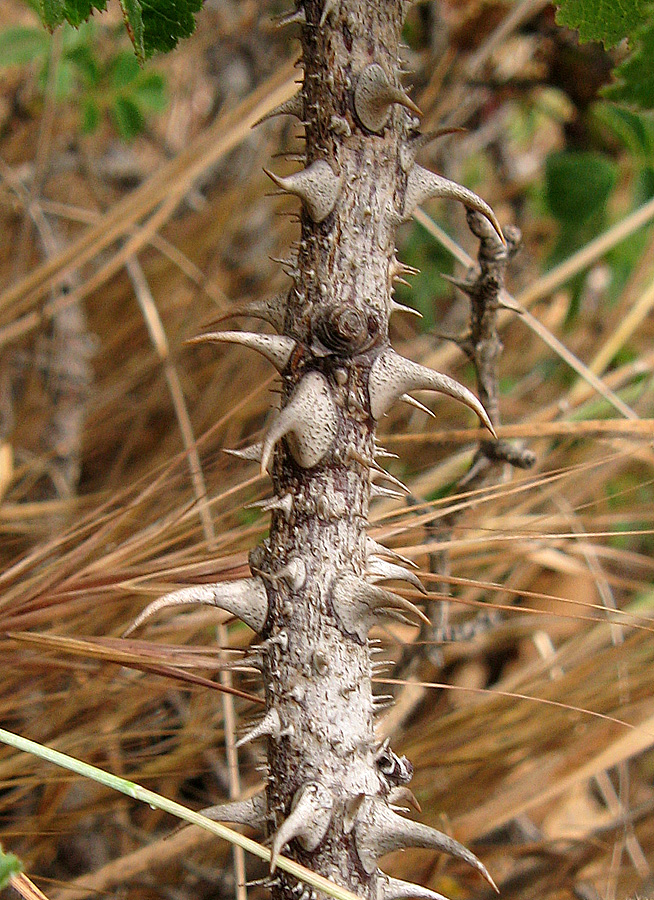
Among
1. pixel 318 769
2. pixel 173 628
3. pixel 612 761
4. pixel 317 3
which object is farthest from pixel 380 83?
pixel 612 761

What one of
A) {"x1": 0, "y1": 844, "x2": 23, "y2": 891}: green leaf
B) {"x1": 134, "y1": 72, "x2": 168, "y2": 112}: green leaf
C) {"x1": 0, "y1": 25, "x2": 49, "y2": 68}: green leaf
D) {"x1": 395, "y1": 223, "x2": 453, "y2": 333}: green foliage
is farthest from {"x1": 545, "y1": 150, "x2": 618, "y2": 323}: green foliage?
{"x1": 0, "y1": 844, "x2": 23, "y2": 891}: green leaf

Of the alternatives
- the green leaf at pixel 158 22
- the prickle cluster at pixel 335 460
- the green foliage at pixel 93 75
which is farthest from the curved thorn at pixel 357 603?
the green foliage at pixel 93 75

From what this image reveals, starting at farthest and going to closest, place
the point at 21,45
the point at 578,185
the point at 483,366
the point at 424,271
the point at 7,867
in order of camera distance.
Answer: the point at 424,271 → the point at 578,185 → the point at 21,45 → the point at 483,366 → the point at 7,867

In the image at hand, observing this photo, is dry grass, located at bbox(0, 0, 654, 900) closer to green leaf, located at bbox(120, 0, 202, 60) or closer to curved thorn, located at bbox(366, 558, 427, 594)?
curved thorn, located at bbox(366, 558, 427, 594)

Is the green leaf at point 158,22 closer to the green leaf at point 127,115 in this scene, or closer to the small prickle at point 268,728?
the small prickle at point 268,728

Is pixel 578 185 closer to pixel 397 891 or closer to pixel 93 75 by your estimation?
pixel 93 75

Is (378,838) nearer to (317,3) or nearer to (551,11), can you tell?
(317,3)

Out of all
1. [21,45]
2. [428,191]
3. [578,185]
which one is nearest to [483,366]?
[428,191]
